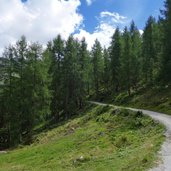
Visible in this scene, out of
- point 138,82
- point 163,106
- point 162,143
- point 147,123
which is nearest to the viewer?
point 162,143

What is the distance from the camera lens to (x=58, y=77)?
75.7 meters

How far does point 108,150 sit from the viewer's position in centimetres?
2769

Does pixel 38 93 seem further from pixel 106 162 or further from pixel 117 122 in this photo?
pixel 106 162

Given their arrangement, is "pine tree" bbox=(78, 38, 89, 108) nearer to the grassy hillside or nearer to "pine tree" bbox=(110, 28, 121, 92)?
"pine tree" bbox=(110, 28, 121, 92)

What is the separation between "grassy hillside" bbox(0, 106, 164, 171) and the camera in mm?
20922

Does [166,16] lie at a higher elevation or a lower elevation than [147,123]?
higher

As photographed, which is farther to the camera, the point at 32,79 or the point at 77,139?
the point at 32,79

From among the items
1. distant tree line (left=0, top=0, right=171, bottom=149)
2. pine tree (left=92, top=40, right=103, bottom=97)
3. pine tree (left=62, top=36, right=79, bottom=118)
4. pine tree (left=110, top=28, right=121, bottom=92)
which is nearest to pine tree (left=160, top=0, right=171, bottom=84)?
distant tree line (left=0, top=0, right=171, bottom=149)

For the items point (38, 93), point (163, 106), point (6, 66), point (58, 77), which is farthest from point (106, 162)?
point (58, 77)

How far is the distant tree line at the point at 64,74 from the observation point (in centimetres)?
5534

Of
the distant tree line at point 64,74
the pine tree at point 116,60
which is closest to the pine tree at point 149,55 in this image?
the distant tree line at point 64,74

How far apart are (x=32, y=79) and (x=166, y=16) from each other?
26.6 meters

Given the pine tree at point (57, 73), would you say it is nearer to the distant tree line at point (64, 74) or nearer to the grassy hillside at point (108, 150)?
the distant tree line at point (64, 74)

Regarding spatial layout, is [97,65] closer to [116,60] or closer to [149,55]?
[116,60]
